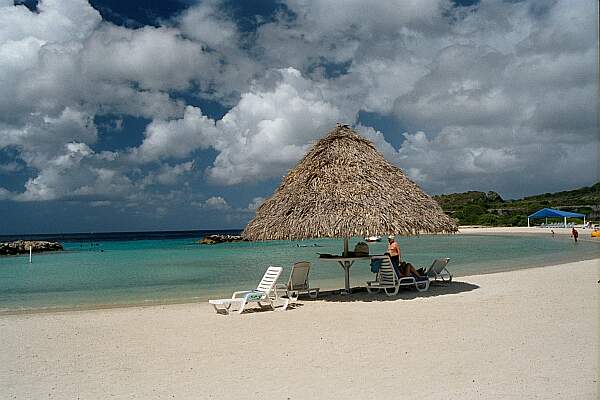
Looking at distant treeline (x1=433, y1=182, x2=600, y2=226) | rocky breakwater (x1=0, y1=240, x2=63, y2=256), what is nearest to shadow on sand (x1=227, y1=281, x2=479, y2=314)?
rocky breakwater (x1=0, y1=240, x2=63, y2=256)

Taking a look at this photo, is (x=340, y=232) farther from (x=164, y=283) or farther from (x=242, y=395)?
(x=164, y=283)

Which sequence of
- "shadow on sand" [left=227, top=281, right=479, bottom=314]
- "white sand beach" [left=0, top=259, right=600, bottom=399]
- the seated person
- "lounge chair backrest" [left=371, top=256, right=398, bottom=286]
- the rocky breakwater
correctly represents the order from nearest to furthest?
"white sand beach" [left=0, top=259, right=600, bottom=399] → "shadow on sand" [left=227, top=281, right=479, bottom=314] → "lounge chair backrest" [left=371, top=256, right=398, bottom=286] → the seated person → the rocky breakwater

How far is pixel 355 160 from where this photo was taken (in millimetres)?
9531

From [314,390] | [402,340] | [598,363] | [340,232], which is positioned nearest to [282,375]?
[314,390]

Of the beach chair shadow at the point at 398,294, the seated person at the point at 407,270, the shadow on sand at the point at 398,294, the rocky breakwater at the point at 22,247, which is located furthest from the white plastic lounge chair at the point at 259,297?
the rocky breakwater at the point at 22,247

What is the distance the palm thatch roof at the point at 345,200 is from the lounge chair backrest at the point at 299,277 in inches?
27.6

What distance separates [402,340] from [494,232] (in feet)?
152

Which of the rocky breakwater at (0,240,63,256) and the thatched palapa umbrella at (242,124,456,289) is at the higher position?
the thatched palapa umbrella at (242,124,456,289)

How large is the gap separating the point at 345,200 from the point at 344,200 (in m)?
0.02

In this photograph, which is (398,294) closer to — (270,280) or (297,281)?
(297,281)

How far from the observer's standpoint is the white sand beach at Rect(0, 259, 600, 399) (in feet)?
13.9

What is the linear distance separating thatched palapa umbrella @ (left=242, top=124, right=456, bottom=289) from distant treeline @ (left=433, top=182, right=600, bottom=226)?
50517mm

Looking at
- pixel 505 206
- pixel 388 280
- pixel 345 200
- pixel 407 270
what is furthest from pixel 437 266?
pixel 505 206

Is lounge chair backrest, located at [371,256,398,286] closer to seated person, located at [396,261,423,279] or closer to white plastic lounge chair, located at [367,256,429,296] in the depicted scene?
white plastic lounge chair, located at [367,256,429,296]
